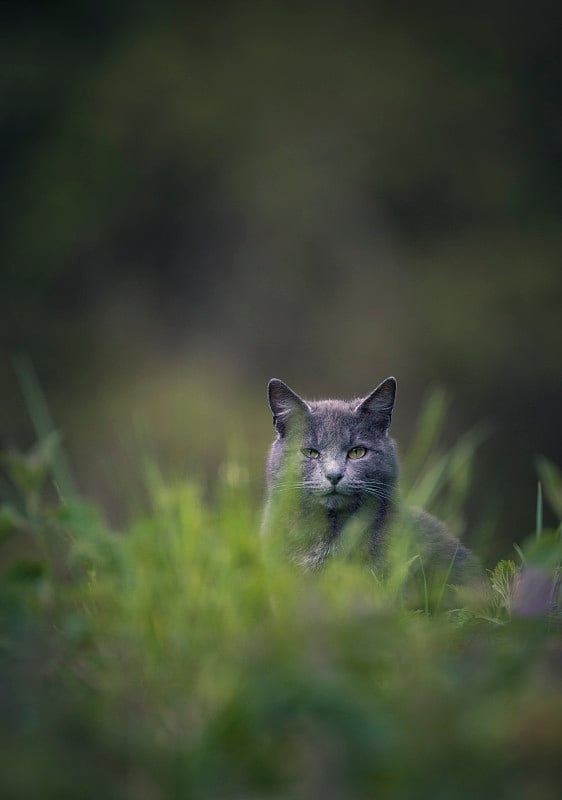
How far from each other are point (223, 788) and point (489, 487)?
35.1 feet

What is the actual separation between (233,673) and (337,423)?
210 cm

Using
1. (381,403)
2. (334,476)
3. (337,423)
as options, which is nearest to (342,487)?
(334,476)

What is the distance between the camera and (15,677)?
168cm

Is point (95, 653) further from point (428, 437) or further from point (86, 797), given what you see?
point (428, 437)

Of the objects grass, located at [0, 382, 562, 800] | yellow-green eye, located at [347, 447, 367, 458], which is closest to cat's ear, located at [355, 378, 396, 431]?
yellow-green eye, located at [347, 447, 367, 458]

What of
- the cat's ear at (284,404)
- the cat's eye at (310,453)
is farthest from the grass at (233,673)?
the cat's ear at (284,404)

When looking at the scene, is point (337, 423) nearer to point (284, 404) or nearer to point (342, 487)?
point (284, 404)

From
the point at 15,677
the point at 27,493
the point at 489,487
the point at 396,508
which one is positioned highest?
the point at 27,493

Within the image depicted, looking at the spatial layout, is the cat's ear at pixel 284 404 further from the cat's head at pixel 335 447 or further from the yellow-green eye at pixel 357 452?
the yellow-green eye at pixel 357 452

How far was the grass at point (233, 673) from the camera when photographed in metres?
1.36

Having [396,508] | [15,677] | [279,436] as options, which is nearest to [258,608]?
[15,677]

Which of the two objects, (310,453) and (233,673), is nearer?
(233,673)

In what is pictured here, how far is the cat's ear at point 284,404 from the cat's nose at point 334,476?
0.29 m

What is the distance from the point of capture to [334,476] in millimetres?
3395
